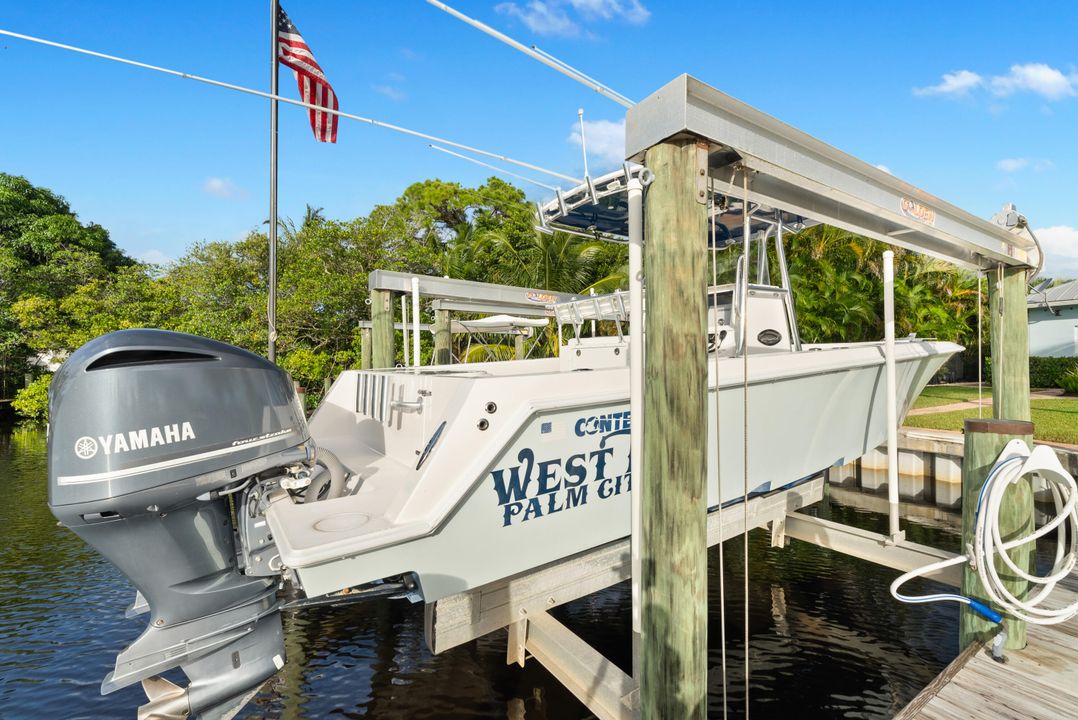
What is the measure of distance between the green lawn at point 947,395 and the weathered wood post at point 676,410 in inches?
559

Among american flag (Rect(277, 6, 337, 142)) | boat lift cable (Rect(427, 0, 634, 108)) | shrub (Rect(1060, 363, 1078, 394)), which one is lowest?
shrub (Rect(1060, 363, 1078, 394))

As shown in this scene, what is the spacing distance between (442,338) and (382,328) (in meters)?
1.29

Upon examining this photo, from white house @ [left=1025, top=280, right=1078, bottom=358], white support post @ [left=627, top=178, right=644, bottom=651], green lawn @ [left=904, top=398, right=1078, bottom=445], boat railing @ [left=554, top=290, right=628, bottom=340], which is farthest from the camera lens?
white house @ [left=1025, top=280, right=1078, bottom=358]

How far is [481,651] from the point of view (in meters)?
4.64

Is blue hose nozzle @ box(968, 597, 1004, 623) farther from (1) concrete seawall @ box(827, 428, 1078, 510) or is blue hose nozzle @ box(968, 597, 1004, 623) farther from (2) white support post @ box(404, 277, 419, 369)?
(1) concrete seawall @ box(827, 428, 1078, 510)

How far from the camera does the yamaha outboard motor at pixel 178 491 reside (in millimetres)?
2518

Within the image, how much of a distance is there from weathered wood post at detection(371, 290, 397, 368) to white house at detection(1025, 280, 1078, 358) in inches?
898

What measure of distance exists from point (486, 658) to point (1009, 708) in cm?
334

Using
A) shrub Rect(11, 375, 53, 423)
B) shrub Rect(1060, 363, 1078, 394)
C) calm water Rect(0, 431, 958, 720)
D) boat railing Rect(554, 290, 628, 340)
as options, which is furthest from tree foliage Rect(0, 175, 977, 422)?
calm water Rect(0, 431, 958, 720)

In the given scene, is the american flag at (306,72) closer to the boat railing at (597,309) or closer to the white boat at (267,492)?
the boat railing at (597,309)

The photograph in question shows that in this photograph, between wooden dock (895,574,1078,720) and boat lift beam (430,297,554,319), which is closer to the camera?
wooden dock (895,574,1078,720)

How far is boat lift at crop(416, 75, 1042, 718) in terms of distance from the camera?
2035mm

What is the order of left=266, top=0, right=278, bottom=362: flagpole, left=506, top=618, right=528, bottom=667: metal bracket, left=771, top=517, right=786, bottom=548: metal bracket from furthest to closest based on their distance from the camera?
left=266, top=0, right=278, bottom=362: flagpole < left=771, top=517, right=786, bottom=548: metal bracket < left=506, top=618, right=528, bottom=667: metal bracket

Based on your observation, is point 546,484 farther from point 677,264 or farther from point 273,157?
point 273,157
